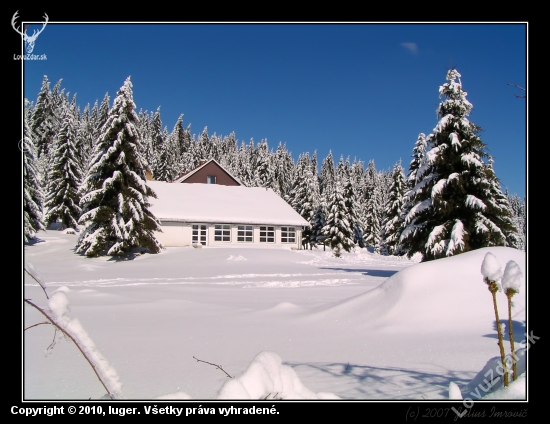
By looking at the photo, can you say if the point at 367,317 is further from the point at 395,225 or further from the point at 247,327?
the point at 395,225

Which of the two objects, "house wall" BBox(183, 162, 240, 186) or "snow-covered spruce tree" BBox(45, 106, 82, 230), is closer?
"snow-covered spruce tree" BBox(45, 106, 82, 230)

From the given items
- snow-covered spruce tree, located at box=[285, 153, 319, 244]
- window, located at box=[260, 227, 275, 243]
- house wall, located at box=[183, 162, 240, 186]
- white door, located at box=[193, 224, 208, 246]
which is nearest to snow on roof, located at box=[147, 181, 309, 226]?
white door, located at box=[193, 224, 208, 246]

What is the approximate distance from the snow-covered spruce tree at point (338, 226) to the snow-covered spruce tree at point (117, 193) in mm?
25509

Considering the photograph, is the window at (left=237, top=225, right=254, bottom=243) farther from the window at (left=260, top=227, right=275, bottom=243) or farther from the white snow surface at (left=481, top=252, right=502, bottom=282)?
the white snow surface at (left=481, top=252, right=502, bottom=282)

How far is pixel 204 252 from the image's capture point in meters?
29.6

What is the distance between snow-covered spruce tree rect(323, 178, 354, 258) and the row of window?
9.25m

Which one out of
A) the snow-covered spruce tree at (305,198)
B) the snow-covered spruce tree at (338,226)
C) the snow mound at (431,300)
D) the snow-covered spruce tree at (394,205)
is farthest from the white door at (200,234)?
the snow mound at (431,300)

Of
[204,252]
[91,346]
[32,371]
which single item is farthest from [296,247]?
[91,346]

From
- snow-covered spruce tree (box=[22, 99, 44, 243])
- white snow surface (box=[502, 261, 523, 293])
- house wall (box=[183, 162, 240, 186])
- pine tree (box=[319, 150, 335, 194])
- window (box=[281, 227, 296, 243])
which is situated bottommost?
white snow surface (box=[502, 261, 523, 293])

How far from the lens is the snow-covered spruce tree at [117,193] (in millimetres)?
26109

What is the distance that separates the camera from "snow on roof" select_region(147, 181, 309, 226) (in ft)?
118

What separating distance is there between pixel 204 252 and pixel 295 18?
27928mm

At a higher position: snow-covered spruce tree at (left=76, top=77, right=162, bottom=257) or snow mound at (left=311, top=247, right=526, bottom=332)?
snow-covered spruce tree at (left=76, top=77, right=162, bottom=257)

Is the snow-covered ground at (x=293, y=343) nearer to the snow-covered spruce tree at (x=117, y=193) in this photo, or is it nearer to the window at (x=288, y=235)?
the snow-covered spruce tree at (x=117, y=193)
